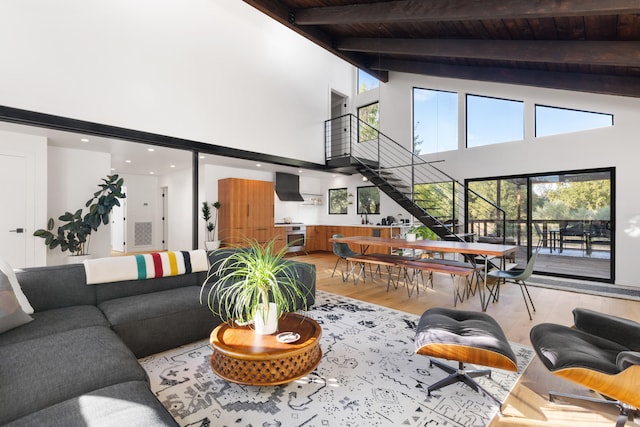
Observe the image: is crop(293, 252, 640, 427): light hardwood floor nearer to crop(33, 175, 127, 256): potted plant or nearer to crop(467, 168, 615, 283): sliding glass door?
crop(467, 168, 615, 283): sliding glass door

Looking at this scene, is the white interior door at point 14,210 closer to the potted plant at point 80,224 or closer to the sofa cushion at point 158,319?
the potted plant at point 80,224

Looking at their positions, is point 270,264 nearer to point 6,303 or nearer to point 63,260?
point 6,303

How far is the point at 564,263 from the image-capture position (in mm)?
5602

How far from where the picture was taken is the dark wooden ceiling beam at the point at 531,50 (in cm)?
355

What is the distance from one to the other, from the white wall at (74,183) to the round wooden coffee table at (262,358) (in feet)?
17.8

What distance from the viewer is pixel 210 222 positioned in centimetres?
779

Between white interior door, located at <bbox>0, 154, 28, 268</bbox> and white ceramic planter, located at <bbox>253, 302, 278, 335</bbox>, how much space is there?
511 centimetres

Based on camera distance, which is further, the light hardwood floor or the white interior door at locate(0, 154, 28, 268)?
the white interior door at locate(0, 154, 28, 268)

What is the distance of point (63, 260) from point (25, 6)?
4.04 meters

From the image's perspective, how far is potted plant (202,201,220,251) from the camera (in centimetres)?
719

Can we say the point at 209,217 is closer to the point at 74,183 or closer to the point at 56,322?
the point at 74,183

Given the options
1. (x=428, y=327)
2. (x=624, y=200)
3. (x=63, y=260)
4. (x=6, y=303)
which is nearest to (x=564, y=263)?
(x=624, y=200)

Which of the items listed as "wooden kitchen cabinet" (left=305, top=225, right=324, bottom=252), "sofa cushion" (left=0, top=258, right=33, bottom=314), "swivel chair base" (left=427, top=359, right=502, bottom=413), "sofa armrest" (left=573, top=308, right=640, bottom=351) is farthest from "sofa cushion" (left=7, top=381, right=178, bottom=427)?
"wooden kitchen cabinet" (left=305, top=225, right=324, bottom=252)

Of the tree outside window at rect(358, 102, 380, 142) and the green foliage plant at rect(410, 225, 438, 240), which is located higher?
the tree outside window at rect(358, 102, 380, 142)
